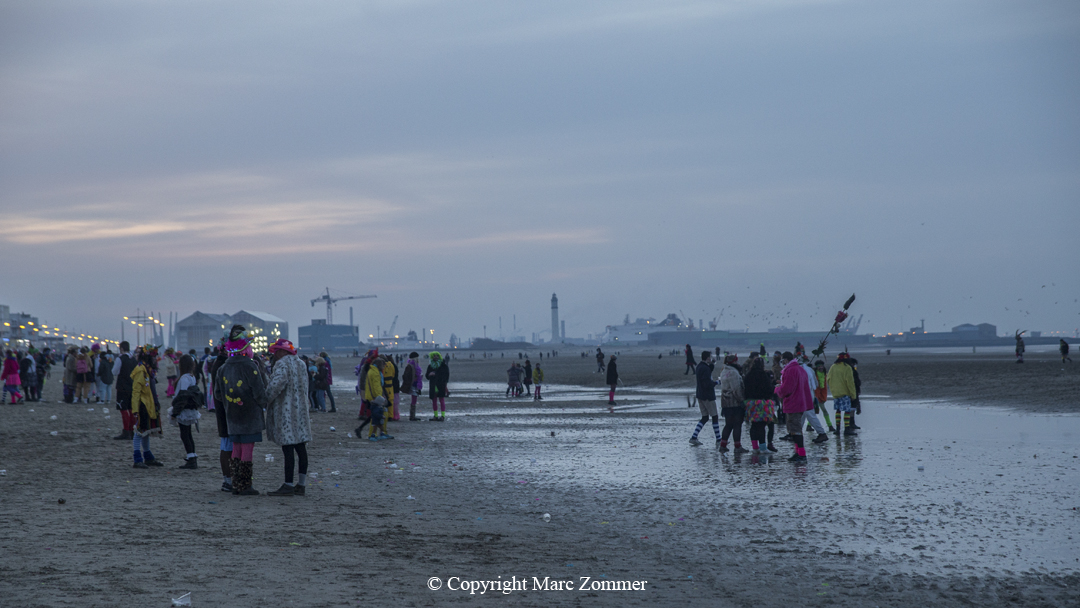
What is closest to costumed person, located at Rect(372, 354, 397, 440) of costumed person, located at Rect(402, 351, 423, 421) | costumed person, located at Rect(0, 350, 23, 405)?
costumed person, located at Rect(402, 351, 423, 421)

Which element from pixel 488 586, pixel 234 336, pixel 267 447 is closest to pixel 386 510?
pixel 234 336

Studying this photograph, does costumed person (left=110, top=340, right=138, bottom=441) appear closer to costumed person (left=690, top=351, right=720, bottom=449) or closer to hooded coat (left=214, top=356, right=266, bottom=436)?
hooded coat (left=214, top=356, right=266, bottom=436)

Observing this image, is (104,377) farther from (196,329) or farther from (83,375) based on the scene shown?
(196,329)

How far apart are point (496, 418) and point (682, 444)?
7.85m

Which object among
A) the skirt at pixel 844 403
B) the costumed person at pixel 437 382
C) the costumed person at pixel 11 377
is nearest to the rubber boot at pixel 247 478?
the skirt at pixel 844 403

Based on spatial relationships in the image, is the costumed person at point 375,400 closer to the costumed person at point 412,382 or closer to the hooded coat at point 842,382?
the costumed person at point 412,382

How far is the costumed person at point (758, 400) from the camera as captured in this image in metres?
13.5

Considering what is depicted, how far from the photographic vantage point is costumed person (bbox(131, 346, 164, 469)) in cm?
1112

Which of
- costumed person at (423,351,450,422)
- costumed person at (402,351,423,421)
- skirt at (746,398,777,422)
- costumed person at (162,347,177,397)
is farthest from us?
costumed person at (162,347,177,397)

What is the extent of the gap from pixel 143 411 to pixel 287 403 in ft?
10.3

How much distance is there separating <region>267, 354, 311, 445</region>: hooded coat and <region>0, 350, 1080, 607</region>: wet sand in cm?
69

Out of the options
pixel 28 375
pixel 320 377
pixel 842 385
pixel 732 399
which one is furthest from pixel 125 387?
pixel 842 385

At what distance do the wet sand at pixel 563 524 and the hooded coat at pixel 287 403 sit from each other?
0.69m

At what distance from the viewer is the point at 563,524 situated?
8227 millimetres
